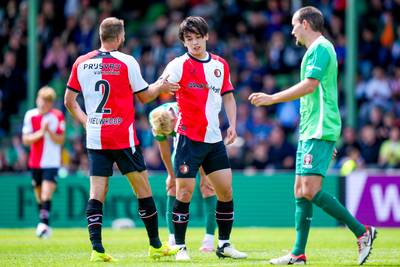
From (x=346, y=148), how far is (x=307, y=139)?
1076 centimetres

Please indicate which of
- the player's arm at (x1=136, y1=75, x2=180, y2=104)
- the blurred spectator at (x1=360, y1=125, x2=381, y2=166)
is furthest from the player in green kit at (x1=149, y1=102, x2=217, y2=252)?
the blurred spectator at (x1=360, y1=125, x2=381, y2=166)

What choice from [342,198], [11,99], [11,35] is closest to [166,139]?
[342,198]

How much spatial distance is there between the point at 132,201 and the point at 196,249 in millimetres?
7690

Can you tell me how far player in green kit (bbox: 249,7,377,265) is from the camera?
29.9 ft

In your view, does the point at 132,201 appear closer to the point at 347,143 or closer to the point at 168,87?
the point at 347,143

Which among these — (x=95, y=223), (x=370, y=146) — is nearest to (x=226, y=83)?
(x=95, y=223)

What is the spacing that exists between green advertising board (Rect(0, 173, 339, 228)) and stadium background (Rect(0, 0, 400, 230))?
0.02m

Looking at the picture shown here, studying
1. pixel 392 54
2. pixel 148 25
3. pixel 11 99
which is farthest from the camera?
pixel 148 25

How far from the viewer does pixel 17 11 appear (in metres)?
26.1

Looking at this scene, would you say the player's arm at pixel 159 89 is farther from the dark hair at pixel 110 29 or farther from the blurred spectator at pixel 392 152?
the blurred spectator at pixel 392 152

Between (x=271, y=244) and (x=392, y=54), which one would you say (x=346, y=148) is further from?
(x=271, y=244)

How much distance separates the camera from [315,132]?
9.16m

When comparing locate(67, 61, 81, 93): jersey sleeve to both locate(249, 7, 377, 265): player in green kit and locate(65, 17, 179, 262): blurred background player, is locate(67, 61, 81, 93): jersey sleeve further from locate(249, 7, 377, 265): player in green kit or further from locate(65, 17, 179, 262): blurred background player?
locate(249, 7, 377, 265): player in green kit

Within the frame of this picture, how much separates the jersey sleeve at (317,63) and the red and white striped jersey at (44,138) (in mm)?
7914
